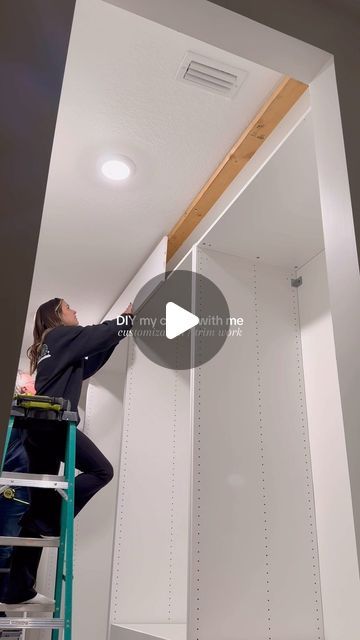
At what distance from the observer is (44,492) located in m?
2.00

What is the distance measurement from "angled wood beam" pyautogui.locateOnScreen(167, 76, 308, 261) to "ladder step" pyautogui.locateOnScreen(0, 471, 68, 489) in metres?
1.47

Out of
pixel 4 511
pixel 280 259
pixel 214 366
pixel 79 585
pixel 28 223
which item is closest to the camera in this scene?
pixel 28 223

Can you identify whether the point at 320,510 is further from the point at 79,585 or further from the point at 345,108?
the point at 79,585

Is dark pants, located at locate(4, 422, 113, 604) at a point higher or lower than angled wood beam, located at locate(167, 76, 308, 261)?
lower

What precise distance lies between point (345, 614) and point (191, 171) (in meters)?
1.96

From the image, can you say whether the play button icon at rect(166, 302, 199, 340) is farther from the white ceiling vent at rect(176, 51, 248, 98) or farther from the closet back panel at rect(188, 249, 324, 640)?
the white ceiling vent at rect(176, 51, 248, 98)

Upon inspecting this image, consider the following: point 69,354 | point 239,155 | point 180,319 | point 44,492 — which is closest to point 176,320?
point 180,319

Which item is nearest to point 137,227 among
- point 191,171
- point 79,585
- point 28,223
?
point 191,171

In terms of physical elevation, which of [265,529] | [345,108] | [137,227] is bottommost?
[265,529]

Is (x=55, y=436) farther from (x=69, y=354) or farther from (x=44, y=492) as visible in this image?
(x=69, y=354)

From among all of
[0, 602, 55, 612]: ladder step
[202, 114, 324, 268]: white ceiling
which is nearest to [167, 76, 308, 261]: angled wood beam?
[202, 114, 324, 268]: white ceiling

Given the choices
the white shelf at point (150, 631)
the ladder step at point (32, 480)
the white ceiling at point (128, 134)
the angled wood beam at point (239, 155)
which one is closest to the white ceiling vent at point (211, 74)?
the white ceiling at point (128, 134)

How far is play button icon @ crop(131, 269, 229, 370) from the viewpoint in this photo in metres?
2.31

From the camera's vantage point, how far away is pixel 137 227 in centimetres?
294
